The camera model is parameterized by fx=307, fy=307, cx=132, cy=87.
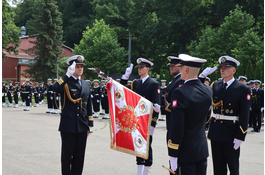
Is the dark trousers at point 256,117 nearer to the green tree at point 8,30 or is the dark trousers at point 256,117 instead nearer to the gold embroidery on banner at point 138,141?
the gold embroidery on banner at point 138,141

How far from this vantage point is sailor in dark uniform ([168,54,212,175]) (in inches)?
135

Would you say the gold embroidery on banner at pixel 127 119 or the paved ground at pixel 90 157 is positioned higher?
the gold embroidery on banner at pixel 127 119

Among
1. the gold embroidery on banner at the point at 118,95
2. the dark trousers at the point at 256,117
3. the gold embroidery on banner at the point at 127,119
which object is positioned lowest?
the dark trousers at the point at 256,117

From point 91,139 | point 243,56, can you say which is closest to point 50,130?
point 91,139

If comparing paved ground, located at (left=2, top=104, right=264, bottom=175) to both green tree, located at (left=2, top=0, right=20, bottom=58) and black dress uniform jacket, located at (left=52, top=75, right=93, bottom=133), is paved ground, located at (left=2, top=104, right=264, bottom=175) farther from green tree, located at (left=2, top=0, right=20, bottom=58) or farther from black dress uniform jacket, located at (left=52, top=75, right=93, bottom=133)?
green tree, located at (left=2, top=0, right=20, bottom=58)

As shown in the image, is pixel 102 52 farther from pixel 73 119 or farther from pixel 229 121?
pixel 229 121

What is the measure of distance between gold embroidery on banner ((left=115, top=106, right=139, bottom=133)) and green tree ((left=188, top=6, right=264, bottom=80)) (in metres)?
20.7

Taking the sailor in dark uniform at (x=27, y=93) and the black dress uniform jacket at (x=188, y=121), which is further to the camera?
the sailor in dark uniform at (x=27, y=93)

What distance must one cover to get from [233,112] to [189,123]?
160cm

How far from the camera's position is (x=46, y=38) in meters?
37.8

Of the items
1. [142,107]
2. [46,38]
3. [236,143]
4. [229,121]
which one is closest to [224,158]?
[236,143]

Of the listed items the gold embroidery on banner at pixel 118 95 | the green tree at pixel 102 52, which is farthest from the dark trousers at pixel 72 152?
the green tree at pixel 102 52

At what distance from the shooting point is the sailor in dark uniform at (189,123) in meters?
3.43

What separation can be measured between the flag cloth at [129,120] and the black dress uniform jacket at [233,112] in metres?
1.11
